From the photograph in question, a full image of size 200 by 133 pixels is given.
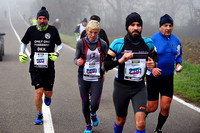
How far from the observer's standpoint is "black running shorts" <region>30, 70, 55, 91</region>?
572cm

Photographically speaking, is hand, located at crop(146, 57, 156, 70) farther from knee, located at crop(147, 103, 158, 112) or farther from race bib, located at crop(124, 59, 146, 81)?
knee, located at crop(147, 103, 158, 112)

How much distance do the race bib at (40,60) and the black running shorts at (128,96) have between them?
1.80 meters

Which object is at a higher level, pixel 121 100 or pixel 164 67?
pixel 164 67

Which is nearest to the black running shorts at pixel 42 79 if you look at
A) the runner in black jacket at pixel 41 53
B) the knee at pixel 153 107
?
the runner in black jacket at pixel 41 53

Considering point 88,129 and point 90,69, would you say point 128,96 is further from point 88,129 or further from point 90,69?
point 88,129

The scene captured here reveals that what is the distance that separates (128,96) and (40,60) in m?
2.08

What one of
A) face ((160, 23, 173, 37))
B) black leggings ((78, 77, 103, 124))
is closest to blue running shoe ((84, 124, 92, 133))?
black leggings ((78, 77, 103, 124))

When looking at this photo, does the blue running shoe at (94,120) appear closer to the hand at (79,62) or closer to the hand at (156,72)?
the hand at (79,62)

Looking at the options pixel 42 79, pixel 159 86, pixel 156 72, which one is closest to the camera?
pixel 156 72

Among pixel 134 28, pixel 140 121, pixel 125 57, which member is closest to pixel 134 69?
pixel 125 57

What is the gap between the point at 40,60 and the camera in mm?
5715

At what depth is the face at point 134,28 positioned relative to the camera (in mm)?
4199

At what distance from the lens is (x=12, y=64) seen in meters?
13.9

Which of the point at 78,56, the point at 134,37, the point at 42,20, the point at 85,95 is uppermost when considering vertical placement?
the point at 42,20
